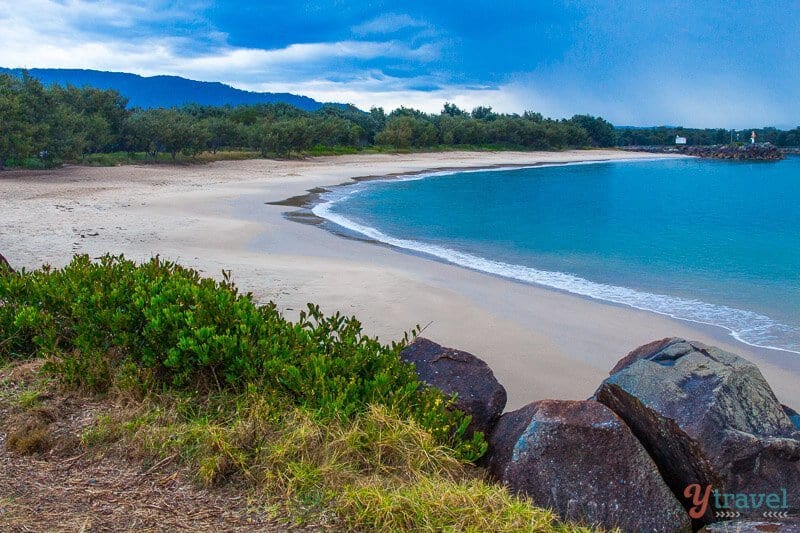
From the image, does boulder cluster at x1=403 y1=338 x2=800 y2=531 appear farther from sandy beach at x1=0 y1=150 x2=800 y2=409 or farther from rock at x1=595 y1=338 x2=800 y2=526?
sandy beach at x1=0 y1=150 x2=800 y2=409

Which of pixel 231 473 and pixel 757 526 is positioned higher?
pixel 231 473

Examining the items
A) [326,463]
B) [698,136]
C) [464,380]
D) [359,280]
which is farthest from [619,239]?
[698,136]

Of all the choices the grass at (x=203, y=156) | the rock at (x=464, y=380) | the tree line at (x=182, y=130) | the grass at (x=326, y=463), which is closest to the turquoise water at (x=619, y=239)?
the rock at (x=464, y=380)

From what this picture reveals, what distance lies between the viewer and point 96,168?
36.8 meters

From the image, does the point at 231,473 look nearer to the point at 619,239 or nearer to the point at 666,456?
the point at 666,456

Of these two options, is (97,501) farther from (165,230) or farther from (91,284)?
(165,230)

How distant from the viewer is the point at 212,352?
475cm

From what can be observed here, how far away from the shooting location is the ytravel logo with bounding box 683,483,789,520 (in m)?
3.95

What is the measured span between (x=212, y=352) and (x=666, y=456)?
322 cm

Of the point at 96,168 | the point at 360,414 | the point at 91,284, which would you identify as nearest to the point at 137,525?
the point at 360,414

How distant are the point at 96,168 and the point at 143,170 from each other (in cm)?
248

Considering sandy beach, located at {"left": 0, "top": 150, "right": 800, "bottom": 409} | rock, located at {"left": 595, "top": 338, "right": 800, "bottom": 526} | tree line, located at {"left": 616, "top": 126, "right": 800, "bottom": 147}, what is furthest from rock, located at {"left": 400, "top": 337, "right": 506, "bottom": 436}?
tree line, located at {"left": 616, "top": 126, "right": 800, "bottom": 147}

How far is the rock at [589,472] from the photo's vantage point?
388cm

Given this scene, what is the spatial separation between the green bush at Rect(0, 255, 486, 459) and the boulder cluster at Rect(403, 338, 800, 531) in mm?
467
